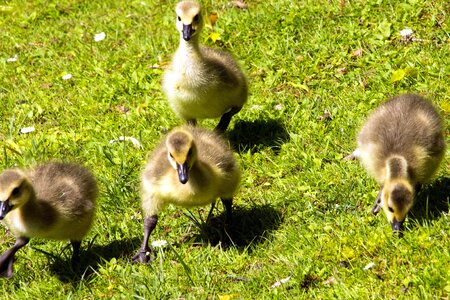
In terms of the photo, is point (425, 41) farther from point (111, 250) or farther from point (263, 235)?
point (111, 250)

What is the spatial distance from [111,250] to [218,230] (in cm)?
75

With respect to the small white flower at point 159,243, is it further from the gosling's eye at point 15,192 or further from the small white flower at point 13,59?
the small white flower at point 13,59

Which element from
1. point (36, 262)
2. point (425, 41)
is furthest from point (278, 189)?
point (425, 41)

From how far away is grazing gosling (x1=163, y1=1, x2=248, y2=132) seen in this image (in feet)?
21.8

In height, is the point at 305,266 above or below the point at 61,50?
above

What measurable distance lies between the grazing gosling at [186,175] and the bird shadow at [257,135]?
99cm

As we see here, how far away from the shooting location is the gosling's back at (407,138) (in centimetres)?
537

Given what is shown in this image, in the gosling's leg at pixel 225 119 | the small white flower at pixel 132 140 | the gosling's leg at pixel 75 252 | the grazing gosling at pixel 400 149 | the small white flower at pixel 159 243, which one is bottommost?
the small white flower at pixel 132 140

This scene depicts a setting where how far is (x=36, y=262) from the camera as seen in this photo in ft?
18.7

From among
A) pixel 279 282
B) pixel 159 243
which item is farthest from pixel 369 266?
pixel 159 243

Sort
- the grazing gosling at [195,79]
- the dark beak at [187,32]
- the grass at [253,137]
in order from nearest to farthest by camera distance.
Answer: the grass at [253,137] → the dark beak at [187,32] → the grazing gosling at [195,79]

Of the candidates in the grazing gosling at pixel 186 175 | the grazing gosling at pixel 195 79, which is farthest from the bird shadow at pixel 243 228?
the grazing gosling at pixel 195 79

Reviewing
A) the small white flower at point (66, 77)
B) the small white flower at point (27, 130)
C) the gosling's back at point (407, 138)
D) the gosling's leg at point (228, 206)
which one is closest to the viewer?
the gosling's back at point (407, 138)

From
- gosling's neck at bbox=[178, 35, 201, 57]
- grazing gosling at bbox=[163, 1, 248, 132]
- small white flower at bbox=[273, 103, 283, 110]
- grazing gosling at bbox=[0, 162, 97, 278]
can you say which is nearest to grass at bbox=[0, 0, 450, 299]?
small white flower at bbox=[273, 103, 283, 110]
